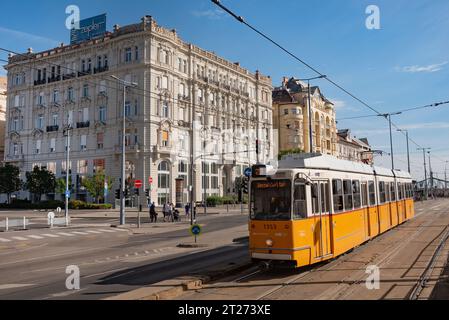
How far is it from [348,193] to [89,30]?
Answer: 182ft

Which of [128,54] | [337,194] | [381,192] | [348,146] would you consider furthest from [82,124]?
[348,146]

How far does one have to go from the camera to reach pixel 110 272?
1302 cm

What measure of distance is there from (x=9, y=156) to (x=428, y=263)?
6701 cm

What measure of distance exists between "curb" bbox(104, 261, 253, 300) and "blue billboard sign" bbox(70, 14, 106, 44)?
54402mm

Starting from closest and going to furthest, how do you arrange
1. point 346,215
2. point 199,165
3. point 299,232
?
point 299,232
point 346,215
point 199,165

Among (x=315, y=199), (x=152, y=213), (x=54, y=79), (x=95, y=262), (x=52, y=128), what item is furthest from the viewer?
(x=54, y=79)

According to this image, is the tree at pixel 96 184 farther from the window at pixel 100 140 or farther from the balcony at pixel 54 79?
the balcony at pixel 54 79

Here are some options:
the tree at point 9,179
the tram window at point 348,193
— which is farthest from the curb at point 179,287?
the tree at point 9,179

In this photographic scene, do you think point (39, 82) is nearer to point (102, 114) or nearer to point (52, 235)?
point (102, 114)

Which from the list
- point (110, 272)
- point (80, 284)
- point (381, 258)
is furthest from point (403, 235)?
point (80, 284)

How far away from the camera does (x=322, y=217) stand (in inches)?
469

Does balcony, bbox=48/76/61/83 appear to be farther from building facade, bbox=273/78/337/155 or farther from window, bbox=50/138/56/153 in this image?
building facade, bbox=273/78/337/155

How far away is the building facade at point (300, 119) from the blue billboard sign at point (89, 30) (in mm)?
35289
